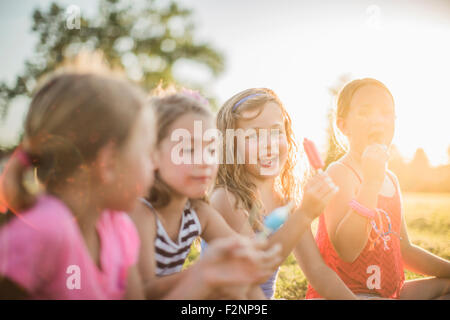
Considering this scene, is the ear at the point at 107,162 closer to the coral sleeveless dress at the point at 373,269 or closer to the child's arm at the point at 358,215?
the child's arm at the point at 358,215

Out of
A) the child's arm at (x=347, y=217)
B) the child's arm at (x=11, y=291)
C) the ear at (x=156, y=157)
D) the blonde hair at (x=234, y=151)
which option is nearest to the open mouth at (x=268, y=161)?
the blonde hair at (x=234, y=151)

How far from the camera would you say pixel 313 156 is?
5.09 feet

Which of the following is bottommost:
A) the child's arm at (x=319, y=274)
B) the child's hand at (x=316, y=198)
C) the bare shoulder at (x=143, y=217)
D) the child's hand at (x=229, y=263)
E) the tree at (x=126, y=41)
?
the child's arm at (x=319, y=274)

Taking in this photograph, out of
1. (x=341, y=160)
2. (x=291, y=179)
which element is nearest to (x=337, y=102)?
(x=341, y=160)

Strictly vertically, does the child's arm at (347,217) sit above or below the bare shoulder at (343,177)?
below

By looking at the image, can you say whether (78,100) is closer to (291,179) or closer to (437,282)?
(291,179)

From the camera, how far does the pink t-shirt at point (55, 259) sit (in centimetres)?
89

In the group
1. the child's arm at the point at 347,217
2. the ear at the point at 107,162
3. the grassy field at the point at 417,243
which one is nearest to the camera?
the ear at the point at 107,162

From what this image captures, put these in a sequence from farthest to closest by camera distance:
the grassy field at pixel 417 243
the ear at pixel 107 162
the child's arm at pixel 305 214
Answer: the grassy field at pixel 417 243 < the child's arm at pixel 305 214 < the ear at pixel 107 162

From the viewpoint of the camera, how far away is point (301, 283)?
2.67m

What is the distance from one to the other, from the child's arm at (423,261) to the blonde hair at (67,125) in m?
1.68

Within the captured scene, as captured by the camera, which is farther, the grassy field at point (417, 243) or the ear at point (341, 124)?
the grassy field at point (417, 243)

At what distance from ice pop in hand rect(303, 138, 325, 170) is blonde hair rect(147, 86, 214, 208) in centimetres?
46
